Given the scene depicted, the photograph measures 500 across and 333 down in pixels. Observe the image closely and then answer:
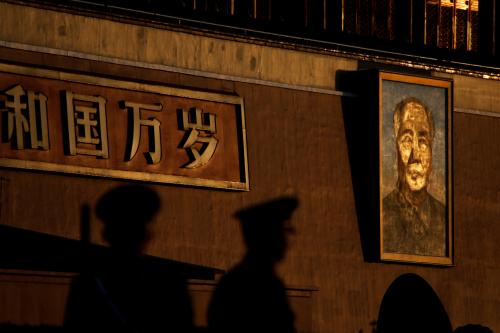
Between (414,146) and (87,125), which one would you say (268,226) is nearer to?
(414,146)

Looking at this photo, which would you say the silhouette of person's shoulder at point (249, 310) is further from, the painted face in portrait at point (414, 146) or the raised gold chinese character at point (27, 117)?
the painted face in portrait at point (414, 146)

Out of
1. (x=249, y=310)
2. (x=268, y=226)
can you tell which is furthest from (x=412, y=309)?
(x=249, y=310)

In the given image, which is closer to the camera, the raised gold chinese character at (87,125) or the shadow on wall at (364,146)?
the raised gold chinese character at (87,125)

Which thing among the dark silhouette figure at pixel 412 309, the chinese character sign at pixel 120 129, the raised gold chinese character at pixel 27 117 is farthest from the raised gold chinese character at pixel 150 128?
the dark silhouette figure at pixel 412 309

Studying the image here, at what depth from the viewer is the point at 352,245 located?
24016mm

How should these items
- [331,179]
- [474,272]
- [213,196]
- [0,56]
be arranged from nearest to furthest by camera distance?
1. [0,56]
2. [213,196]
3. [331,179]
4. [474,272]

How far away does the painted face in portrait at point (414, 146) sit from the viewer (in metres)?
24.5

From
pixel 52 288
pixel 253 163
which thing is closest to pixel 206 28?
pixel 253 163

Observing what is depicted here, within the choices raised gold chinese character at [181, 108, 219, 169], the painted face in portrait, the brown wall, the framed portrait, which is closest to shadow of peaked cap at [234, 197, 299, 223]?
the brown wall

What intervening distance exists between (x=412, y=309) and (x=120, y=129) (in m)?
6.77

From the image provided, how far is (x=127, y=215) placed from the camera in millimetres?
21172

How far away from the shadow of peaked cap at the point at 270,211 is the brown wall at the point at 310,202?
13 cm

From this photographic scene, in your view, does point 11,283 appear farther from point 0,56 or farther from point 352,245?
point 352,245

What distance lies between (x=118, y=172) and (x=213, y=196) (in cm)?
191
